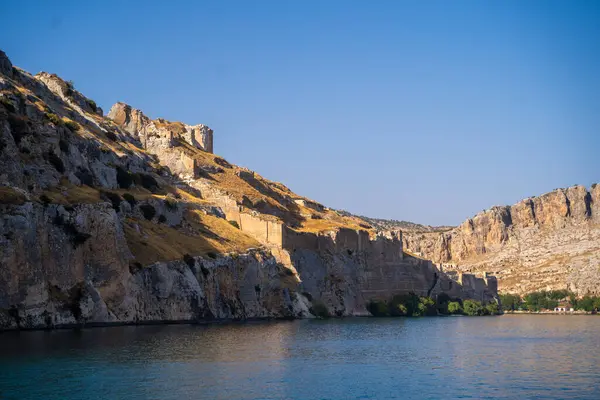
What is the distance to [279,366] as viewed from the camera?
148ft

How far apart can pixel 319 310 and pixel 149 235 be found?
2773 centimetres

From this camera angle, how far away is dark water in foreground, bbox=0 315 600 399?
36.6 metres

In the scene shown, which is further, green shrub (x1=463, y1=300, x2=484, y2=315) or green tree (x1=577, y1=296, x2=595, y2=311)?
green tree (x1=577, y1=296, x2=595, y2=311)

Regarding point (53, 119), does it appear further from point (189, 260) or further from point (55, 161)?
point (189, 260)

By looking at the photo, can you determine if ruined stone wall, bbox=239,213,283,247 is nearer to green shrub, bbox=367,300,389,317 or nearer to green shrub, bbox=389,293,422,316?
green shrub, bbox=367,300,389,317

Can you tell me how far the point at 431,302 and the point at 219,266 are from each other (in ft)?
179

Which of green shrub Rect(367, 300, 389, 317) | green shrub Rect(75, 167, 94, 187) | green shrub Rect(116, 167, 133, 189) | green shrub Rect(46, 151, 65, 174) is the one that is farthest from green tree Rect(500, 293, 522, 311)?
green shrub Rect(46, 151, 65, 174)

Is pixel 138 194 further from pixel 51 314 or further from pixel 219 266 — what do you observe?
pixel 51 314

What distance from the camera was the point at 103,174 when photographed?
86.5m

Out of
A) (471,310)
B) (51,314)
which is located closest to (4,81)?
(51,314)

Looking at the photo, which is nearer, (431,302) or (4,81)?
(4,81)

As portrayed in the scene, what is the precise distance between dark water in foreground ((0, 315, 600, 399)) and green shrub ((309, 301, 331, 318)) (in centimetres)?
3173

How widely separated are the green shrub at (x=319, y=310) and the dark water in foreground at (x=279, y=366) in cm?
3173

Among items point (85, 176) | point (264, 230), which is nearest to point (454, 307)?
point (264, 230)
